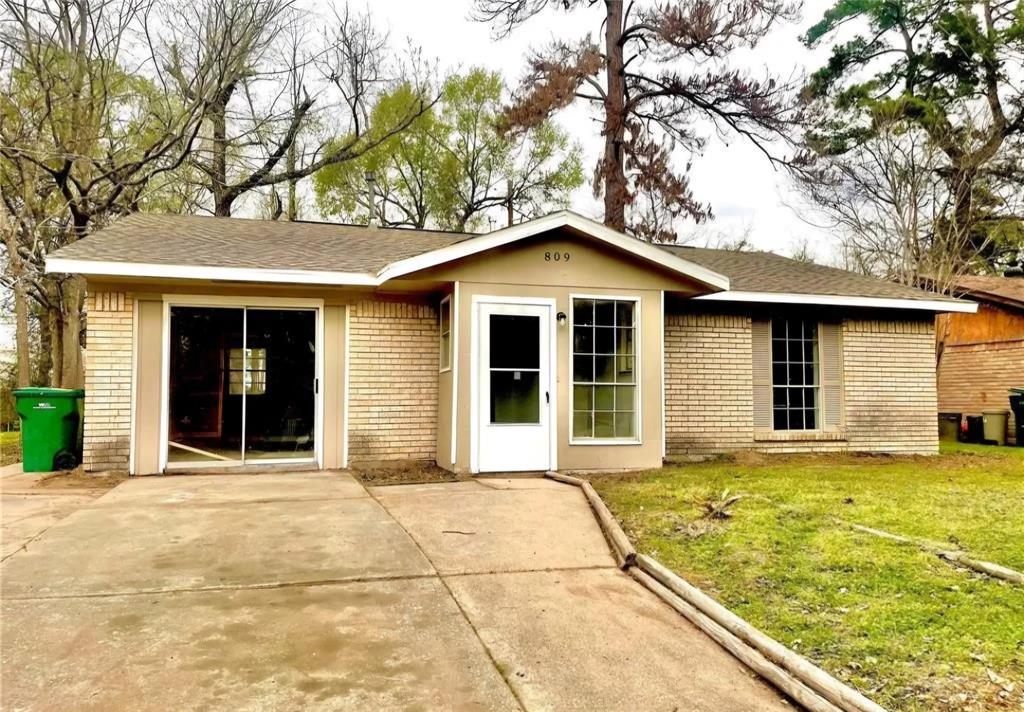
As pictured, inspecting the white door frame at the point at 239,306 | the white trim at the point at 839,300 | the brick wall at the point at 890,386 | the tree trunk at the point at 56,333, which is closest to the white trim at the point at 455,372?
the white door frame at the point at 239,306

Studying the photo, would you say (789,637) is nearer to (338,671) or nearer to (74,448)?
(338,671)

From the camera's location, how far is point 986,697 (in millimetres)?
3080

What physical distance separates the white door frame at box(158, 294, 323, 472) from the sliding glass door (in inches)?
3.7

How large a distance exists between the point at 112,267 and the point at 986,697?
332 inches

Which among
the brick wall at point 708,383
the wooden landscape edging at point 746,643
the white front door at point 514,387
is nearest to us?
the wooden landscape edging at point 746,643

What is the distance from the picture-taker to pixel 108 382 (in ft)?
27.6

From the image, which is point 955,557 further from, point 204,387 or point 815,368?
point 204,387

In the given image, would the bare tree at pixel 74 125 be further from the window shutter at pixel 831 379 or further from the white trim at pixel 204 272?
the window shutter at pixel 831 379

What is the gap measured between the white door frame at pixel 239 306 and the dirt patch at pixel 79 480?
567 mm

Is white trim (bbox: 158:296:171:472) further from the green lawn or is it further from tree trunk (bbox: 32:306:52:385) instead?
tree trunk (bbox: 32:306:52:385)

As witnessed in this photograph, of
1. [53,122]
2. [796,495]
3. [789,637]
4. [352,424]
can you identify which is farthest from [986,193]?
[53,122]

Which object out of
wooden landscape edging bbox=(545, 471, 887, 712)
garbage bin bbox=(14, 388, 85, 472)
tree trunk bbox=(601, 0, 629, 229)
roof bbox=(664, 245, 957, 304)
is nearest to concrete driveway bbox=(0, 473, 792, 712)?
wooden landscape edging bbox=(545, 471, 887, 712)

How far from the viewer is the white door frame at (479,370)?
27.5 ft

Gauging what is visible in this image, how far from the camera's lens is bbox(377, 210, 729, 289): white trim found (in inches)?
322
